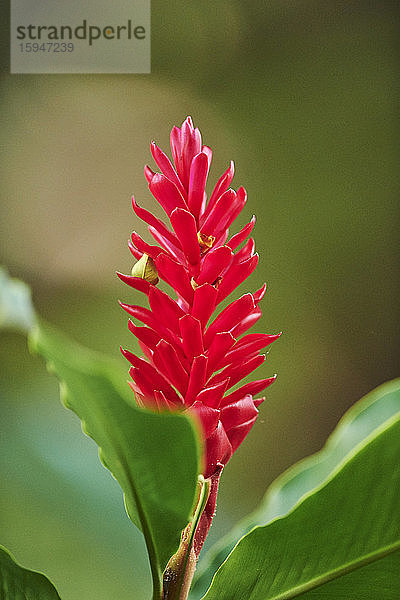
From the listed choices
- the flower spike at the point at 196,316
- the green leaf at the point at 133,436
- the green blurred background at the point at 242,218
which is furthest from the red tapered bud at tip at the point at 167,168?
the green blurred background at the point at 242,218

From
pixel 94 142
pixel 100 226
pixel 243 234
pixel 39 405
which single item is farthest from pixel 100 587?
pixel 243 234

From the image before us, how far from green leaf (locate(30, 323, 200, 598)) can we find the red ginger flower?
1.6 inches

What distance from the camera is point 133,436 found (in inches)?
7.9

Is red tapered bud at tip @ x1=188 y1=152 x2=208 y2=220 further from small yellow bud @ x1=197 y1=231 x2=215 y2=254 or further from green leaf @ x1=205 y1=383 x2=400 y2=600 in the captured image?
green leaf @ x1=205 y1=383 x2=400 y2=600

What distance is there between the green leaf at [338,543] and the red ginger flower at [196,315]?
0.13 feet

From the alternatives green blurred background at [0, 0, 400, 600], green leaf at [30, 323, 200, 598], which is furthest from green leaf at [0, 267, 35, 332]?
green blurred background at [0, 0, 400, 600]

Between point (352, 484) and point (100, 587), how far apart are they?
0.75 metres

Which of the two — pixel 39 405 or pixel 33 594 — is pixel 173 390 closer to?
pixel 33 594

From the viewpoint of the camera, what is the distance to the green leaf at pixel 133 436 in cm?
17

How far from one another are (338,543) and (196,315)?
11cm

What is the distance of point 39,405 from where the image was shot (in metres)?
0.88

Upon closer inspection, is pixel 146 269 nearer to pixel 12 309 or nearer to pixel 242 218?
pixel 12 309

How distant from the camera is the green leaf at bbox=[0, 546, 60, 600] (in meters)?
0.25

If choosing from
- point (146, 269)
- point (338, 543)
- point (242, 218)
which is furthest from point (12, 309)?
point (242, 218)
